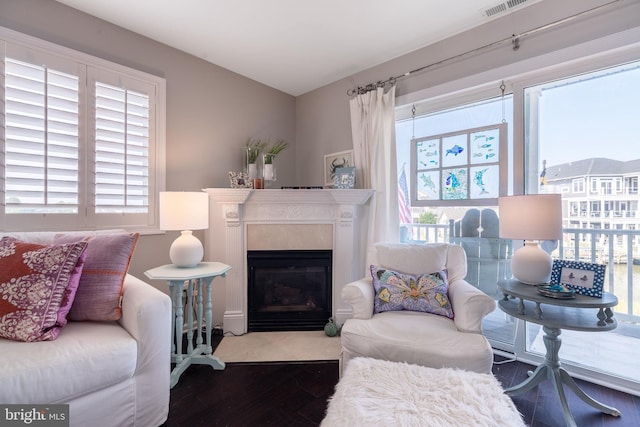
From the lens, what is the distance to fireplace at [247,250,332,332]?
274cm

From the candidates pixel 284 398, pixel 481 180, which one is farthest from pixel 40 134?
pixel 481 180

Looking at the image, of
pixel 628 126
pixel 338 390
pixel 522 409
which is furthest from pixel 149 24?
pixel 522 409

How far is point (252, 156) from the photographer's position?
290 cm

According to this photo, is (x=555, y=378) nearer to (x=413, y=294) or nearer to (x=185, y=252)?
(x=413, y=294)

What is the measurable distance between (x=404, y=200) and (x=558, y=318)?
1.48 m

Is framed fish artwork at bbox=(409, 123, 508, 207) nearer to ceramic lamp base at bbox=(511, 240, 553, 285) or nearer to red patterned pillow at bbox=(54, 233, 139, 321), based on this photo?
ceramic lamp base at bbox=(511, 240, 553, 285)

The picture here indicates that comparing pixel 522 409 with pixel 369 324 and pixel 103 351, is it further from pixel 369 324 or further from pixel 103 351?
pixel 103 351

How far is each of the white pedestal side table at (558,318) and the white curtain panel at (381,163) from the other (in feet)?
3.51

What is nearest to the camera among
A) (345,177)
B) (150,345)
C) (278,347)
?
(150,345)

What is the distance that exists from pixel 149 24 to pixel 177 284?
199 cm

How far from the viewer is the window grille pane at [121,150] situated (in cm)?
218

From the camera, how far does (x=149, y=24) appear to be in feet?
7.36

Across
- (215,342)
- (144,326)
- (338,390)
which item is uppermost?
(144,326)

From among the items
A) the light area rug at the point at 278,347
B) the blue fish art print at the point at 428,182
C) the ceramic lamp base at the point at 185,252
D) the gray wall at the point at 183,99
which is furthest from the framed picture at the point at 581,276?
the gray wall at the point at 183,99
